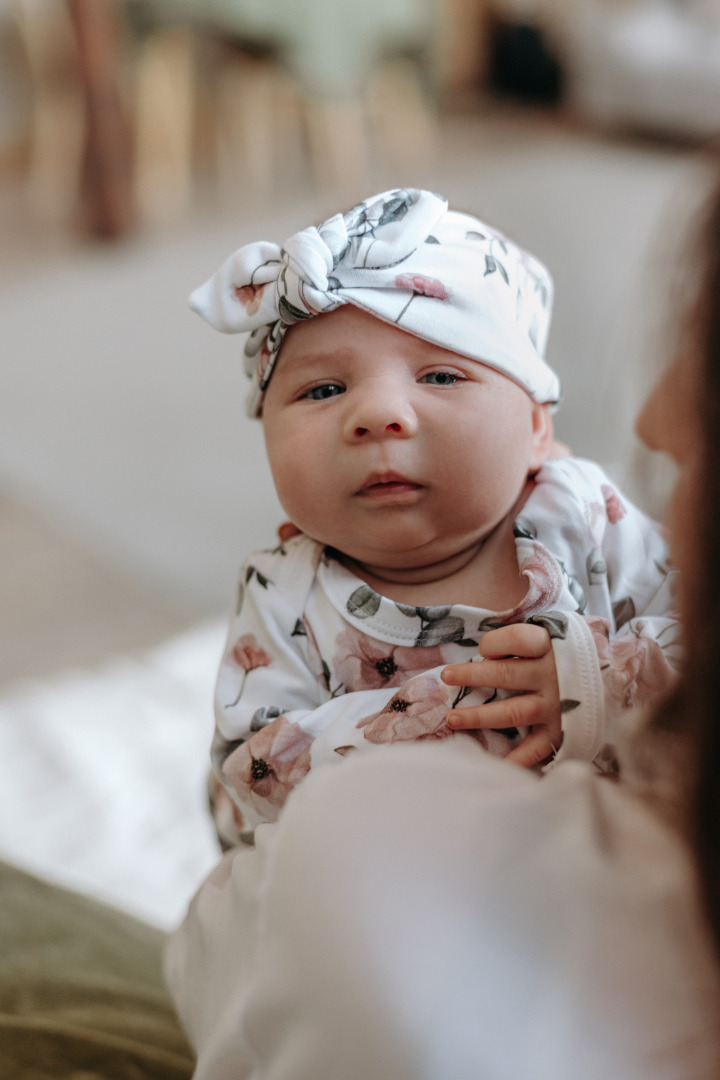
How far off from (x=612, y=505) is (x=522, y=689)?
0.66ft

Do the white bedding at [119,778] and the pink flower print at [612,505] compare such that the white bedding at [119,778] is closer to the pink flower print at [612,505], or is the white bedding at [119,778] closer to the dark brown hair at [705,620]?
the pink flower print at [612,505]

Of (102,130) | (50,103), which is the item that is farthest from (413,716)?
(50,103)

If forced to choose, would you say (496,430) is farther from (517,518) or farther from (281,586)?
(281,586)

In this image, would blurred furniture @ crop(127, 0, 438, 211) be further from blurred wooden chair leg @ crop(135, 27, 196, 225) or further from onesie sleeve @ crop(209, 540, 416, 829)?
onesie sleeve @ crop(209, 540, 416, 829)

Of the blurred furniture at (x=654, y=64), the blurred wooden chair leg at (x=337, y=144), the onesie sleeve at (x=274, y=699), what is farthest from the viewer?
the blurred furniture at (x=654, y=64)

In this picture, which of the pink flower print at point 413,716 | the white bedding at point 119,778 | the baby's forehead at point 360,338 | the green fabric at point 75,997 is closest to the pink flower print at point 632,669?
the pink flower print at point 413,716

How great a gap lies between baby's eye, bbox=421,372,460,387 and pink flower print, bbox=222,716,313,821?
0.24 m

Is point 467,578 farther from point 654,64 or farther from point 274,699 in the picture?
point 654,64

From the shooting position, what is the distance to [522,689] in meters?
0.61

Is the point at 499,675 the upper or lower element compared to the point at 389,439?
lower

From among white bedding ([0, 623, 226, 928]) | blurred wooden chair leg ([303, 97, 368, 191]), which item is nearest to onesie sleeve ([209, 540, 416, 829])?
white bedding ([0, 623, 226, 928])

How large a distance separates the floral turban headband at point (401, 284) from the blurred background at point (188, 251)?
3.9 inches

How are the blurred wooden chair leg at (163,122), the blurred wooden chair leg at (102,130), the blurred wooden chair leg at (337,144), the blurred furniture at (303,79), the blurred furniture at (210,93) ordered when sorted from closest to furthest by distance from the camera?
the blurred wooden chair leg at (102,130), the blurred furniture at (210,93), the blurred furniture at (303,79), the blurred wooden chair leg at (163,122), the blurred wooden chair leg at (337,144)

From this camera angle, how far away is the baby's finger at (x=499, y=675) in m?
0.60
